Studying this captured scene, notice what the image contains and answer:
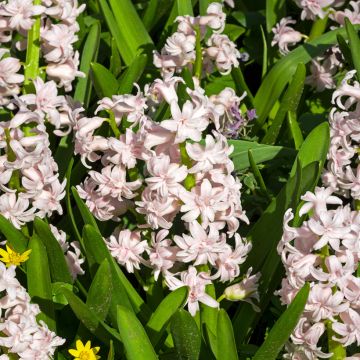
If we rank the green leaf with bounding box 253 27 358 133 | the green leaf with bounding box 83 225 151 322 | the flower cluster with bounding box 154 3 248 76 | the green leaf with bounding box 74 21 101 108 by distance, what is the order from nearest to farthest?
the green leaf with bounding box 83 225 151 322 < the flower cluster with bounding box 154 3 248 76 < the green leaf with bounding box 74 21 101 108 < the green leaf with bounding box 253 27 358 133

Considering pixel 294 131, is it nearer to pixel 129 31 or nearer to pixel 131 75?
pixel 131 75

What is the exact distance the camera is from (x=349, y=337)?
2133 mm

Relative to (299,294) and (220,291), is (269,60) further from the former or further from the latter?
(299,294)

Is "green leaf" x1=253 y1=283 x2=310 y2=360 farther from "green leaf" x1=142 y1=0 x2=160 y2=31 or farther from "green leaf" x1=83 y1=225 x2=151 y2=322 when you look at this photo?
"green leaf" x1=142 y1=0 x2=160 y2=31

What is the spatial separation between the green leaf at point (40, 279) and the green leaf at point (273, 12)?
1714 mm

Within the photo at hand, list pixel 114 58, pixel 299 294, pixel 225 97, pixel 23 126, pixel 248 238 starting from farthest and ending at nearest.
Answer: pixel 114 58 → pixel 225 97 → pixel 23 126 → pixel 248 238 → pixel 299 294

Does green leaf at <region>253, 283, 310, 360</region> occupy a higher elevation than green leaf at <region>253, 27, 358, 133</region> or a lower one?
higher

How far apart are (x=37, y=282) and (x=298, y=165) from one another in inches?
28.0

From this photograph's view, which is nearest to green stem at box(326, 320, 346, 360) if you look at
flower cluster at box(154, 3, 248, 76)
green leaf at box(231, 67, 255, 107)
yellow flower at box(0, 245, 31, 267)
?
yellow flower at box(0, 245, 31, 267)

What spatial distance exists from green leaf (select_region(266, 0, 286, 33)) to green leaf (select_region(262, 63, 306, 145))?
2.12 feet

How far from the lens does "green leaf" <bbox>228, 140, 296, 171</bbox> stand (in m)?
2.78

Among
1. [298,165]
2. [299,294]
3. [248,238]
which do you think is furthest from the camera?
[248,238]

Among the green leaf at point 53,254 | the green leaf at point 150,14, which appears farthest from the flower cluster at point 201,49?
the green leaf at point 53,254

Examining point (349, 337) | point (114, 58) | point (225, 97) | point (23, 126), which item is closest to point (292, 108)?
point (225, 97)
